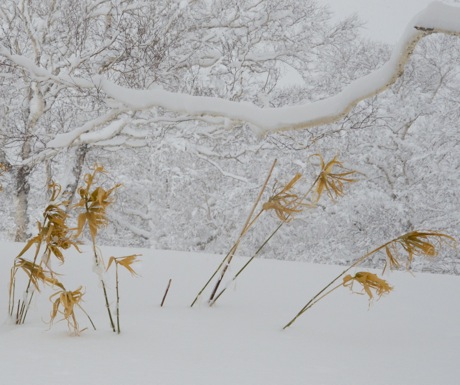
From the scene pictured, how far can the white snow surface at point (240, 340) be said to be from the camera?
1.12 metres

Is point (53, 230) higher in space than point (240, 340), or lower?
higher

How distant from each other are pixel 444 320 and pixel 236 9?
6.39 metres

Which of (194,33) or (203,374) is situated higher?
(194,33)

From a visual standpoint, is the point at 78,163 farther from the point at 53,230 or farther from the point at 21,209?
the point at 53,230

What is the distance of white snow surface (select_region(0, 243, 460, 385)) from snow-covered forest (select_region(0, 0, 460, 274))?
2260 millimetres

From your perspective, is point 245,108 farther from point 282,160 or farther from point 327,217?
point 327,217

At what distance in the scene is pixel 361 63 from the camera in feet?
34.1

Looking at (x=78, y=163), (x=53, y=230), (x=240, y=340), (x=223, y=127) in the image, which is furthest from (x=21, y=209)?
(x=240, y=340)

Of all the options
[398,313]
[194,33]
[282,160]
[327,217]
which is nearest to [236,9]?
[194,33]

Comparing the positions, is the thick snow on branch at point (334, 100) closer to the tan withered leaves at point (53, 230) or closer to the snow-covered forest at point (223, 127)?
the tan withered leaves at point (53, 230)

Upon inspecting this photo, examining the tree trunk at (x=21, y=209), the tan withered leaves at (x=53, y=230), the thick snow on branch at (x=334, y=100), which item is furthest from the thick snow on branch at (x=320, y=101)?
the tree trunk at (x=21, y=209)

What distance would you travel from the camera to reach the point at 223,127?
18.0ft

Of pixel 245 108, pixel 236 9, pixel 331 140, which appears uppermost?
pixel 236 9

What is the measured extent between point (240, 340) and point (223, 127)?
4.22 meters
